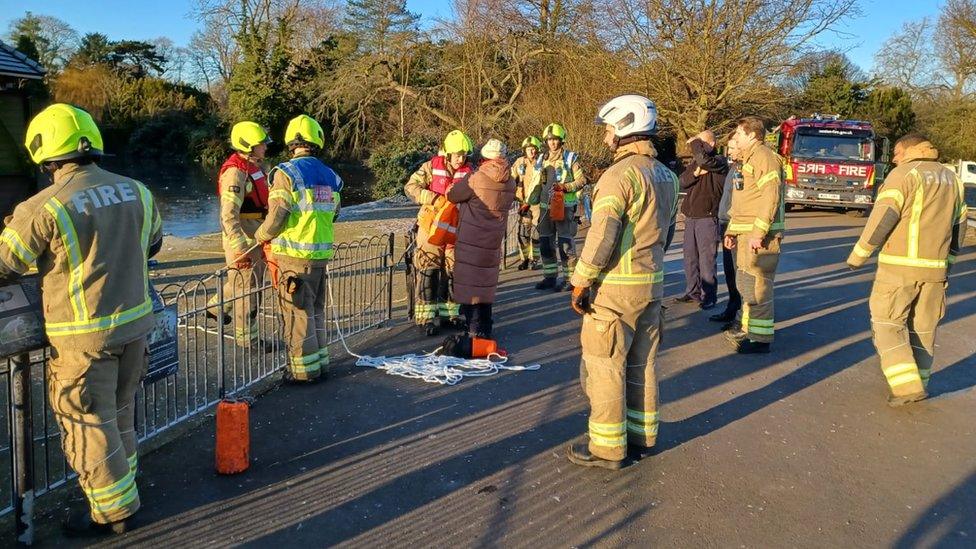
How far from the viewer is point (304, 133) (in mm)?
5844

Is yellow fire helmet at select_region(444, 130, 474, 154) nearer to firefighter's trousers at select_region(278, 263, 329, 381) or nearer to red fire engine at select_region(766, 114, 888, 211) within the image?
firefighter's trousers at select_region(278, 263, 329, 381)

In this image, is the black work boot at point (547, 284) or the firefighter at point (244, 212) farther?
the black work boot at point (547, 284)

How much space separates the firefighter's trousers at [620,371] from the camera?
14.5 ft

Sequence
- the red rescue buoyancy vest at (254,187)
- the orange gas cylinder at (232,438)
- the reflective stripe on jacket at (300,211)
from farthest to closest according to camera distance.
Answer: the red rescue buoyancy vest at (254,187)
the reflective stripe on jacket at (300,211)
the orange gas cylinder at (232,438)

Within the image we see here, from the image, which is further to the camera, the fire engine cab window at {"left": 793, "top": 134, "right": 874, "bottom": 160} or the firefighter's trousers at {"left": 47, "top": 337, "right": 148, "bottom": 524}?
the fire engine cab window at {"left": 793, "top": 134, "right": 874, "bottom": 160}

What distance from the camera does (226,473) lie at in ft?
14.2

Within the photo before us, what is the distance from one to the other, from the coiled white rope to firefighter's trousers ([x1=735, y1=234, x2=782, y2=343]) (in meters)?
2.13

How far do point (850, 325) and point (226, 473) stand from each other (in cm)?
672

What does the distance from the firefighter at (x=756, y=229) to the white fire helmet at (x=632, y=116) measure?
2.76 metres

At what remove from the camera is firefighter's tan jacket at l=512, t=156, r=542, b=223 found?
9891 mm

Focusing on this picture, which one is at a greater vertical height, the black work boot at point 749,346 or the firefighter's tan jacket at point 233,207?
the firefighter's tan jacket at point 233,207

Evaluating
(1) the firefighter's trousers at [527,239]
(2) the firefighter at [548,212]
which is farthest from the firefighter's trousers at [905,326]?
(1) the firefighter's trousers at [527,239]

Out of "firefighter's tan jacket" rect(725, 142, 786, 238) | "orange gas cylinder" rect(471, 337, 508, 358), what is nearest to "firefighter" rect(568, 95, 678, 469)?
"orange gas cylinder" rect(471, 337, 508, 358)

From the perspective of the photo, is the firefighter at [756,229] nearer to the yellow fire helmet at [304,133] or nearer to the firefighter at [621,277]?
the firefighter at [621,277]
